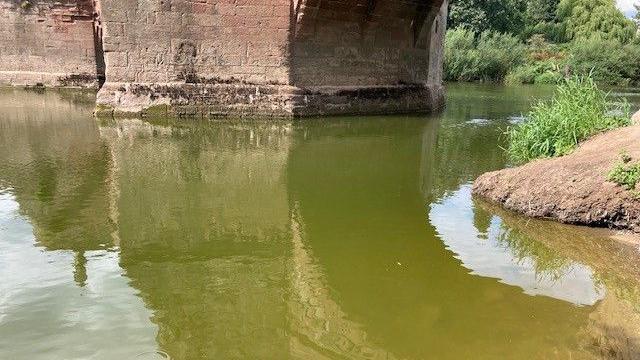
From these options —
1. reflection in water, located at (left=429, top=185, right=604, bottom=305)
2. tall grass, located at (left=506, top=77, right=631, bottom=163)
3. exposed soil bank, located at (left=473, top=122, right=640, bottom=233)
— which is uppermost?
tall grass, located at (left=506, top=77, right=631, bottom=163)

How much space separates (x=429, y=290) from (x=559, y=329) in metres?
0.74

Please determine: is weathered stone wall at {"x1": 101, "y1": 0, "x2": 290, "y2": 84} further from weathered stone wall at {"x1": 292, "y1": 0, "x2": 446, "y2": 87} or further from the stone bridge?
weathered stone wall at {"x1": 292, "y1": 0, "x2": 446, "y2": 87}

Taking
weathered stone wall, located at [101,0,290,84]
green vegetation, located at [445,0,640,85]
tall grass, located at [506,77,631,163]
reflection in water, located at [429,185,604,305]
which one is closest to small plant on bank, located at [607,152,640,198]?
reflection in water, located at [429,185,604,305]

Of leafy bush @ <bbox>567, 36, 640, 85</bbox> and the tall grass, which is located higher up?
leafy bush @ <bbox>567, 36, 640, 85</bbox>

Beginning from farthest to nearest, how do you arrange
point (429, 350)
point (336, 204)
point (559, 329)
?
1. point (336, 204)
2. point (559, 329)
3. point (429, 350)

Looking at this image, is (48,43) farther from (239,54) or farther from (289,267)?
(289,267)

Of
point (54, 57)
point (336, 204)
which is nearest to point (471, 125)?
point (336, 204)

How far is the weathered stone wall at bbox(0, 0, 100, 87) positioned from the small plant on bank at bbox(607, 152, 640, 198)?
16122 mm

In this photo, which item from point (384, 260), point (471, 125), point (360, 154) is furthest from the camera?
point (471, 125)

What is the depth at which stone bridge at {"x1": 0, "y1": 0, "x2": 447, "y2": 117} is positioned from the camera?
10398 millimetres

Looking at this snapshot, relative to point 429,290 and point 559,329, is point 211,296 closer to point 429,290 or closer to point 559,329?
point 429,290

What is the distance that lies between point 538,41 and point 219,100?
30.0m

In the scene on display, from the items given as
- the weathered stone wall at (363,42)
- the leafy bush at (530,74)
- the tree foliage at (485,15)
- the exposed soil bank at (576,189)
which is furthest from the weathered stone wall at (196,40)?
the tree foliage at (485,15)

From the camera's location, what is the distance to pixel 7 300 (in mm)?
2986
